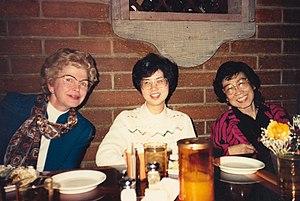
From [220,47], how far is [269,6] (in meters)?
0.46

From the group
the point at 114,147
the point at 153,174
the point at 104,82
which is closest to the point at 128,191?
the point at 153,174

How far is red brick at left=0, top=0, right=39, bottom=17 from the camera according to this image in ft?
5.34

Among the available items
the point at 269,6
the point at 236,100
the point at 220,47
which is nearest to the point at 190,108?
the point at 236,100

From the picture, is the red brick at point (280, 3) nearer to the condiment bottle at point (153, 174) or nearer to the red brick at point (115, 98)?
the red brick at point (115, 98)

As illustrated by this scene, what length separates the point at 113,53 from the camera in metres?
1.80

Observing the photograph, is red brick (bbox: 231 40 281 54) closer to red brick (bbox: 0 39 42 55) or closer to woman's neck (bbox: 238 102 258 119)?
woman's neck (bbox: 238 102 258 119)

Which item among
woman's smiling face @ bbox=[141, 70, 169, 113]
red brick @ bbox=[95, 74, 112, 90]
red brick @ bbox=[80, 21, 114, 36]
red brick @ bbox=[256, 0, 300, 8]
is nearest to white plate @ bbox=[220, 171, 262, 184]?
woman's smiling face @ bbox=[141, 70, 169, 113]

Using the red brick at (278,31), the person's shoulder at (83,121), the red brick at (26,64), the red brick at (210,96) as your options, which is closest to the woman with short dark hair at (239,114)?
the red brick at (210,96)

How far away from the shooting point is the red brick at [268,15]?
1994 millimetres

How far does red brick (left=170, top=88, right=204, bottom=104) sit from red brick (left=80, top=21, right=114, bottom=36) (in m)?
0.58

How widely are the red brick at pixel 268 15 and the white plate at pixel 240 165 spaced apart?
3.86ft

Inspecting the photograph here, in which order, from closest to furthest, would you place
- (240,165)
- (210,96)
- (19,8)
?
(240,165)
(19,8)
(210,96)

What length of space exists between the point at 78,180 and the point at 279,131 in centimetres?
71

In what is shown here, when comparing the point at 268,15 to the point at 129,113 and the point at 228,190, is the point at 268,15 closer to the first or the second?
the point at 129,113
